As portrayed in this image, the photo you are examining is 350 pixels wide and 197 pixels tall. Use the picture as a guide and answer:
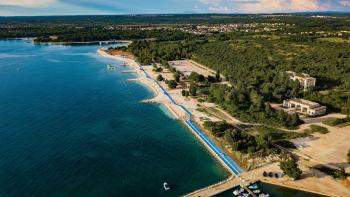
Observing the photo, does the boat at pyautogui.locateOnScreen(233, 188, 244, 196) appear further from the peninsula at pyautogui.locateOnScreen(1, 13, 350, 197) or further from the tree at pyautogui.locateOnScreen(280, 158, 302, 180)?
the tree at pyautogui.locateOnScreen(280, 158, 302, 180)

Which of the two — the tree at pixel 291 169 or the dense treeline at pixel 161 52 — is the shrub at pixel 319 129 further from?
the dense treeline at pixel 161 52

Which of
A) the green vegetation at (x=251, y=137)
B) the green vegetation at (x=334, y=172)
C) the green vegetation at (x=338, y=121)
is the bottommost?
the green vegetation at (x=334, y=172)

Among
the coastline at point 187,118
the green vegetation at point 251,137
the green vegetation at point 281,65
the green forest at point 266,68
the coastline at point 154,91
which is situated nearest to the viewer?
the coastline at point 187,118

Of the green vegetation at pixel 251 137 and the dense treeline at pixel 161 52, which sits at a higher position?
the dense treeline at pixel 161 52

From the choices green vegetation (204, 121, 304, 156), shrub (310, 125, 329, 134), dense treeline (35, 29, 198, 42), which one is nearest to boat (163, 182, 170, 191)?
green vegetation (204, 121, 304, 156)

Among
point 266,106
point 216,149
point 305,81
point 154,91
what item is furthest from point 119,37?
point 216,149

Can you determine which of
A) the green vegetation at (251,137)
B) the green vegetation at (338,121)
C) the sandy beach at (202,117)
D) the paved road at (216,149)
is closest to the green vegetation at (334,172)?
the sandy beach at (202,117)
